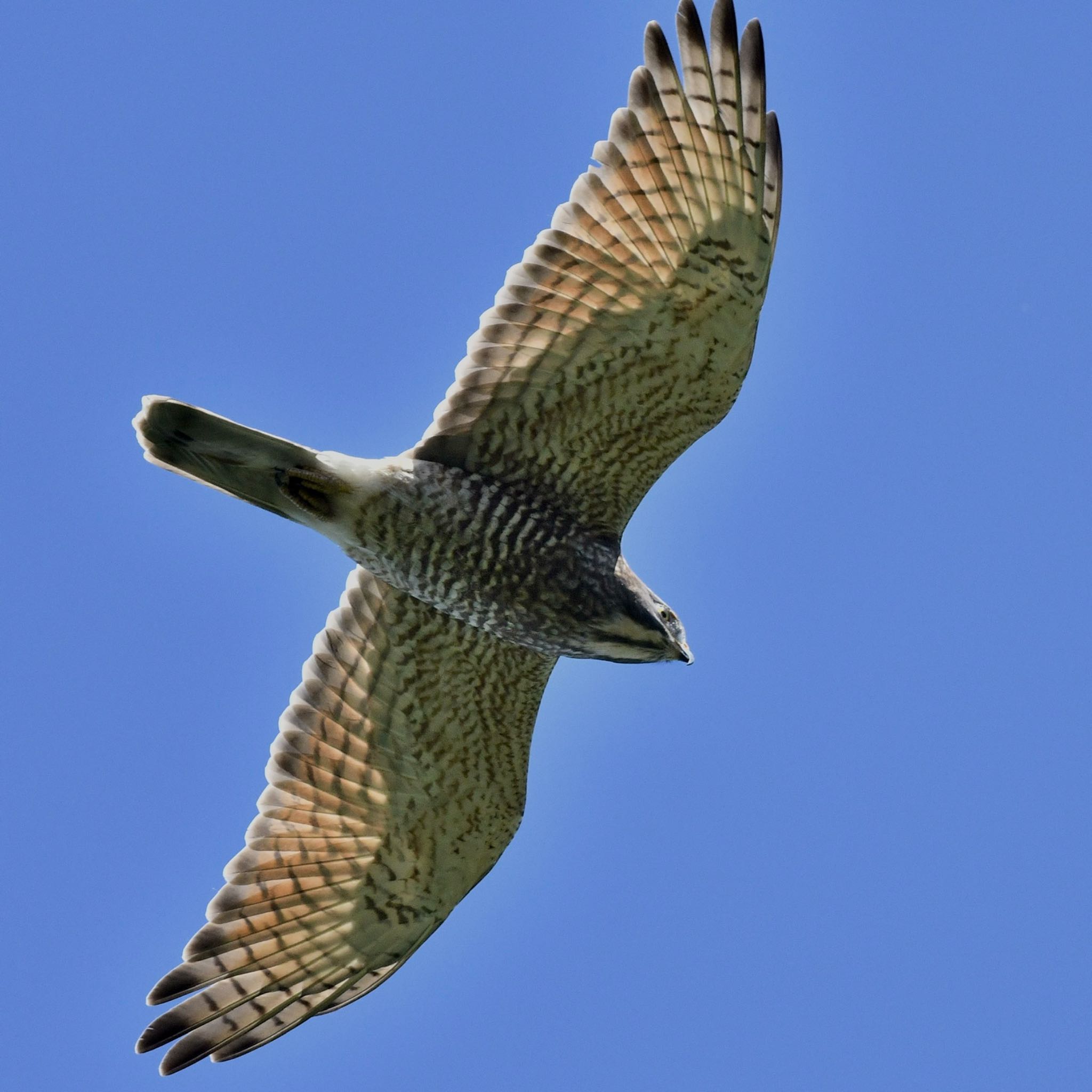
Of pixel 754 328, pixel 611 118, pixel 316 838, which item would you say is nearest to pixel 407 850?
pixel 316 838

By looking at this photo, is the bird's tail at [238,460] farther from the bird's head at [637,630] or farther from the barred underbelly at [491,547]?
the bird's head at [637,630]

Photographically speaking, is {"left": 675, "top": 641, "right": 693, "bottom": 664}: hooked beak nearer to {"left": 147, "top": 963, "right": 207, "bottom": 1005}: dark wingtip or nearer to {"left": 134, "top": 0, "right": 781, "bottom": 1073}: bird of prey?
{"left": 134, "top": 0, "right": 781, "bottom": 1073}: bird of prey

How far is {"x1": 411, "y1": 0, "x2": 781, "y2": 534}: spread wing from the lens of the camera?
30.9 ft

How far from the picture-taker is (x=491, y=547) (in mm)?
10102

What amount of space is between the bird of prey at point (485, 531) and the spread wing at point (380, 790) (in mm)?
15

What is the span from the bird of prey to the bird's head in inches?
0.7

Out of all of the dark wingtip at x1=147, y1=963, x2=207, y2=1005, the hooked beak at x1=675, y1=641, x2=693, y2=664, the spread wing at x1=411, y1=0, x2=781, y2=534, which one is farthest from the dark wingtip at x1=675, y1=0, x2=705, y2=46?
the dark wingtip at x1=147, y1=963, x2=207, y2=1005

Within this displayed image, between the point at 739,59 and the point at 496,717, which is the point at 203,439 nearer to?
the point at 496,717

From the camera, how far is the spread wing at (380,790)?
1085 centimetres

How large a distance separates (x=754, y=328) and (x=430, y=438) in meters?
1.99

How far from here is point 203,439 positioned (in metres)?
9.63

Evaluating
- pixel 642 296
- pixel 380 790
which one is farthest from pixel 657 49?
pixel 380 790

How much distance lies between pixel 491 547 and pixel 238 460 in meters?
1.55

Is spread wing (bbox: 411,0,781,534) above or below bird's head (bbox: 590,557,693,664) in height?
above
